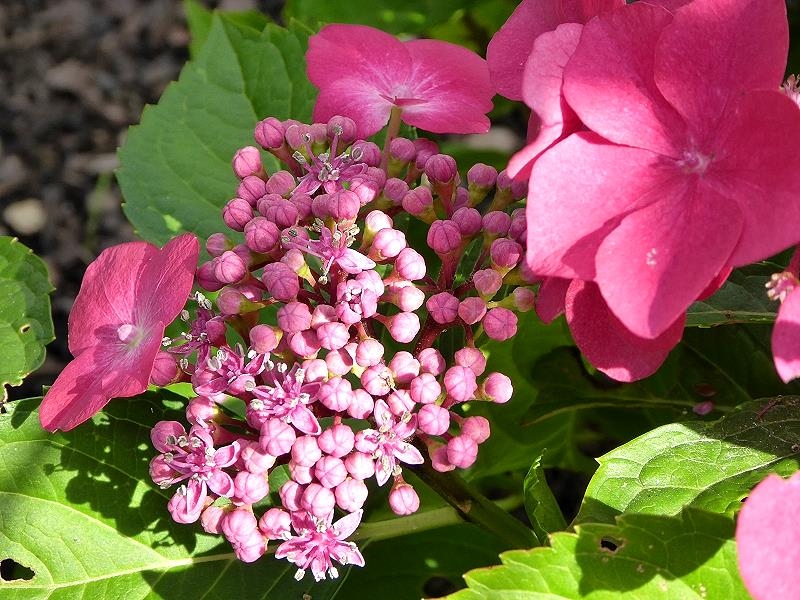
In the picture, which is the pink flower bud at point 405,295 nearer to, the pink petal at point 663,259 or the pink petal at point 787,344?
the pink petal at point 663,259

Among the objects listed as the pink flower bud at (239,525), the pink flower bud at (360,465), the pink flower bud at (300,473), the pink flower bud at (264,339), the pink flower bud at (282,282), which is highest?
the pink flower bud at (282,282)

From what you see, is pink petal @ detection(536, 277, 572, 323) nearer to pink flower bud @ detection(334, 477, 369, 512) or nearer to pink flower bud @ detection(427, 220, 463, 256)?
pink flower bud @ detection(427, 220, 463, 256)

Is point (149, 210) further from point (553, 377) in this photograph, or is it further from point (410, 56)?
point (553, 377)

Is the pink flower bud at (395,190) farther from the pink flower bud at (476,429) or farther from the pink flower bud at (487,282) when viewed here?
the pink flower bud at (476,429)

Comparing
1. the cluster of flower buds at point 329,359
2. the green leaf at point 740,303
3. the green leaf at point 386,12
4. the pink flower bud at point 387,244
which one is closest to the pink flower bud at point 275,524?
the cluster of flower buds at point 329,359

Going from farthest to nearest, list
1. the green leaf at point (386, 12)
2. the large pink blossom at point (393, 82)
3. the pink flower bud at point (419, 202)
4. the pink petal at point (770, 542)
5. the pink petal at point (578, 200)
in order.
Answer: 1. the green leaf at point (386, 12)
2. the large pink blossom at point (393, 82)
3. the pink flower bud at point (419, 202)
4. the pink petal at point (578, 200)
5. the pink petal at point (770, 542)

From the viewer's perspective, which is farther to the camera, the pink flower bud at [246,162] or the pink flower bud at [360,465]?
the pink flower bud at [246,162]

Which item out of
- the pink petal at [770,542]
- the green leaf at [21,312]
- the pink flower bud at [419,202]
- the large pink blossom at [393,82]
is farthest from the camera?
the green leaf at [21,312]

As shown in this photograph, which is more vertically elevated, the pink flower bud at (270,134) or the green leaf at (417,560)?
the pink flower bud at (270,134)
